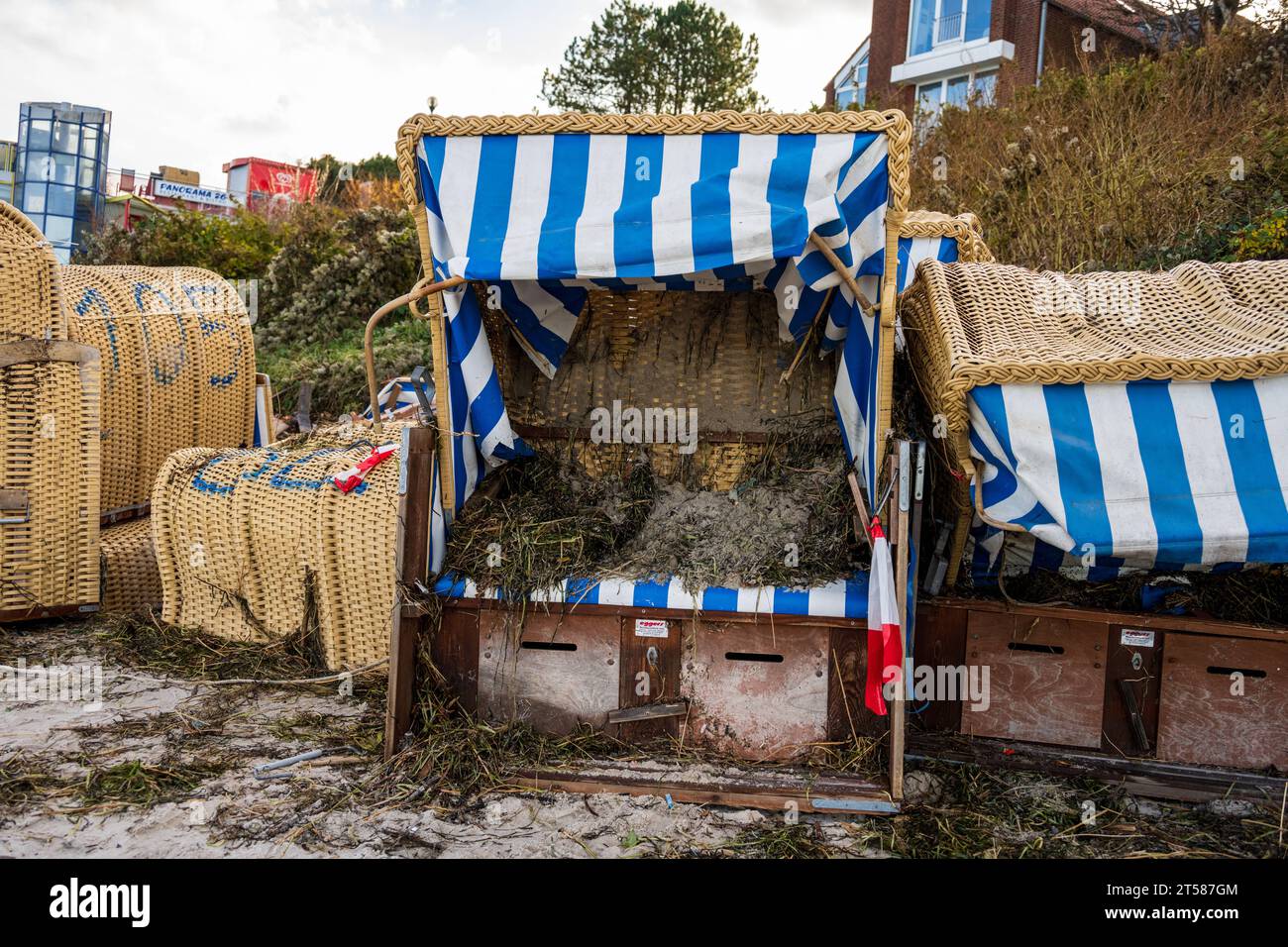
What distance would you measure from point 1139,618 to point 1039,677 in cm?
46

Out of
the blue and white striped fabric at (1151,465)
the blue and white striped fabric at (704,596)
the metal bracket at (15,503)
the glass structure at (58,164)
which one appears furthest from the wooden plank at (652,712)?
the glass structure at (58,164)

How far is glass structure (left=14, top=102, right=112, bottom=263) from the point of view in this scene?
21.0 metres

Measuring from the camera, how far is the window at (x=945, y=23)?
20484mm

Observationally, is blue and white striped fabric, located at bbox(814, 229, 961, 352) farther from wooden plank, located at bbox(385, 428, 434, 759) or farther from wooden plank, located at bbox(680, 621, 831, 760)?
wooden plank, located at bbox(385, 428, 434, 759)

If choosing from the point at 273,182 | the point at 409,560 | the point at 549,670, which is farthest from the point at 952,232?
the point at 273,182

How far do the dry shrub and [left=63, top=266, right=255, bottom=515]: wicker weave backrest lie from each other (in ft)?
22.0

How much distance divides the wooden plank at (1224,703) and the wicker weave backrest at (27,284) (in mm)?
6261

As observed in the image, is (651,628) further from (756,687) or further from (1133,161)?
(1133,161)

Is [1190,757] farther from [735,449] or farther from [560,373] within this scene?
[560,373]

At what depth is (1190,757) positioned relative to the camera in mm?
3836
